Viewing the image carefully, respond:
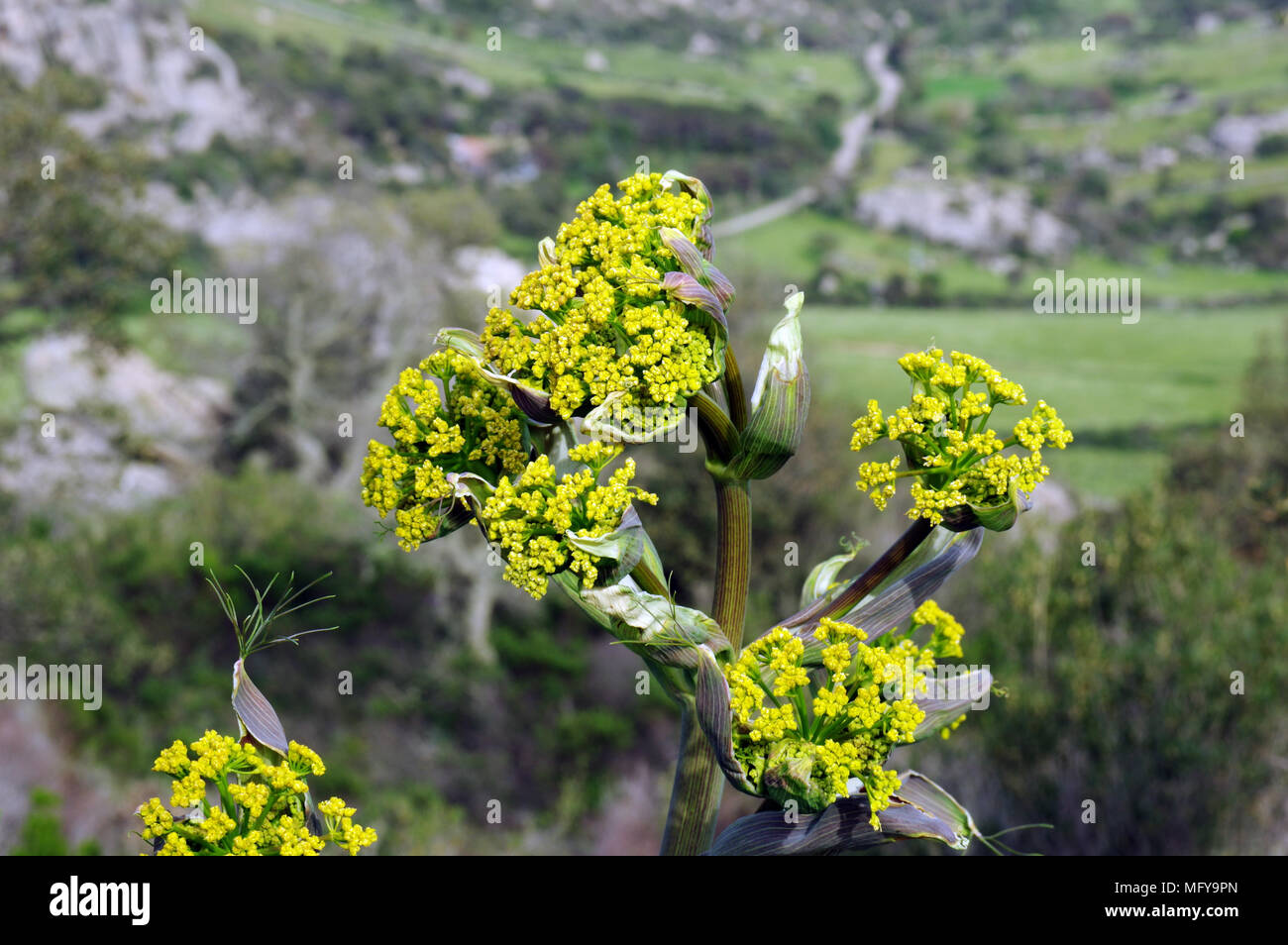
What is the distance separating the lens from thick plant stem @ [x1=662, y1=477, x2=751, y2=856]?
2488mm

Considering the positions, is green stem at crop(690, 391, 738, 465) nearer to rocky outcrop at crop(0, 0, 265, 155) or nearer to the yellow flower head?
the yellow flower head

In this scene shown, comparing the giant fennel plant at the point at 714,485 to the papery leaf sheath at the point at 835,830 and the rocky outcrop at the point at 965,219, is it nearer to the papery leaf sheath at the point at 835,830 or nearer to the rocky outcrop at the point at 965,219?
the papery leaf sheath at the point at 835,830

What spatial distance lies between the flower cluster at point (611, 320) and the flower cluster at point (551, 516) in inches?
5.9

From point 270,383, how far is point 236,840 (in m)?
29.5

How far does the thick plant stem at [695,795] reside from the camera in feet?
8.14

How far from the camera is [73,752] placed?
18.1 m

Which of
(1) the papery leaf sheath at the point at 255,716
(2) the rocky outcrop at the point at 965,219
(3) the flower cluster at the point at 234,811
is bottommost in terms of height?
(3) the flower cluster at the point at 234,811

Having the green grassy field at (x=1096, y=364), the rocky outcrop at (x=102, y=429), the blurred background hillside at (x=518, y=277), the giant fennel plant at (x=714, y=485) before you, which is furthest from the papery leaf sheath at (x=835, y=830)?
the rocky outcrop at (x=102, y=429)

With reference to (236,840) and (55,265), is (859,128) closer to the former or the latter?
(55,265)

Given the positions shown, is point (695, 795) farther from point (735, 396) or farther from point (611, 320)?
point (611, 320)

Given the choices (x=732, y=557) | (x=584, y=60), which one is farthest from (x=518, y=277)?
(x=584, y=60)

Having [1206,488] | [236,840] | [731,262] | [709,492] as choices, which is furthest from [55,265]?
[1206,488]

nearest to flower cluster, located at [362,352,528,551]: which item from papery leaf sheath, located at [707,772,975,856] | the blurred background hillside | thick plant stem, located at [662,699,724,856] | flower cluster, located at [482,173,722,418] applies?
flower cluster, located at [482,173,722,418]

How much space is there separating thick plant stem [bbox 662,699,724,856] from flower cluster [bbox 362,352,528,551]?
76 cm
